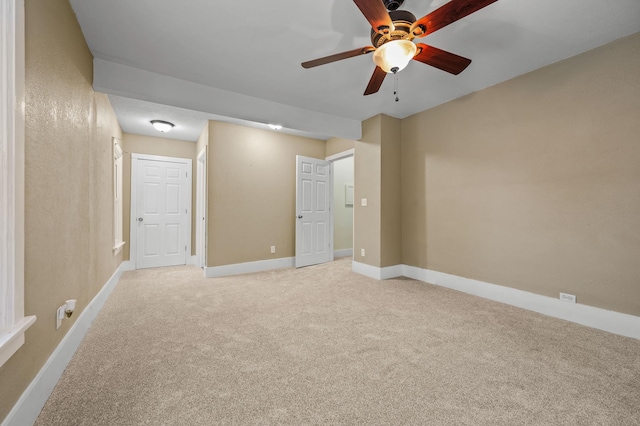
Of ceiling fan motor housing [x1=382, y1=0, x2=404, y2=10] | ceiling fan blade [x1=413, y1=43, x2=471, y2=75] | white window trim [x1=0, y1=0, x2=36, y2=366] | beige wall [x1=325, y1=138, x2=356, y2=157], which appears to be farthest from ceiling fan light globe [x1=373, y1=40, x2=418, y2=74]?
beige wall [x1=325, y1=138, x2=356, y2=157]

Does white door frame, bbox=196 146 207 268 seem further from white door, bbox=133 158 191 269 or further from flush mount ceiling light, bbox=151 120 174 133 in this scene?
flush mount ceiling light, bbox=151 120 174 133

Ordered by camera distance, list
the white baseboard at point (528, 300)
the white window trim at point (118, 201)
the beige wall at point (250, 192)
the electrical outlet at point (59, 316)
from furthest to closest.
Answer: the beige wall at point (250, 192)
the white window trim at point (118, 201)
the white baseboard at point (528, 300)
the electrical outlet at point (59, 316)

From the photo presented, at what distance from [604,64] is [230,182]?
4614mm

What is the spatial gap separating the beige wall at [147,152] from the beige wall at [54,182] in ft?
7.60

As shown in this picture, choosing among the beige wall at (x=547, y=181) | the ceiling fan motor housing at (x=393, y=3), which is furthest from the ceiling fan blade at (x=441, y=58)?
the beige wall at (x=547, y=181)

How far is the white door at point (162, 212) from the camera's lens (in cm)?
479

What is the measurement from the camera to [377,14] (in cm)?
150

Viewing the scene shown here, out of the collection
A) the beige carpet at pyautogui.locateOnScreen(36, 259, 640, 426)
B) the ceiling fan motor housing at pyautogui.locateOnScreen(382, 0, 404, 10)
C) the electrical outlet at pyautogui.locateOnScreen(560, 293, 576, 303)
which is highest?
the ceiling fan motor housing at pyautogui.locateOnScreen(382, 0, 404, 10)

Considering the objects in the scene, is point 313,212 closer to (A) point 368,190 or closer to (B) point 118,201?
(A) point 368,190

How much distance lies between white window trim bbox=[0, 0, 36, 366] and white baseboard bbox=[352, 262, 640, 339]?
364 centimetres

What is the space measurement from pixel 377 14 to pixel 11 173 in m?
1.96

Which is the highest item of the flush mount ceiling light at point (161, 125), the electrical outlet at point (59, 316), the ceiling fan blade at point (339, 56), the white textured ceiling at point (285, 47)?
the white textured ceiling at point (285, 47)

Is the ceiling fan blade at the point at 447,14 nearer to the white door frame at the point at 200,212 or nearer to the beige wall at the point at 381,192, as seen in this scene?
the beige wall at the point at 381,192

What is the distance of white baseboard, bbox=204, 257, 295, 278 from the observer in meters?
4.17
